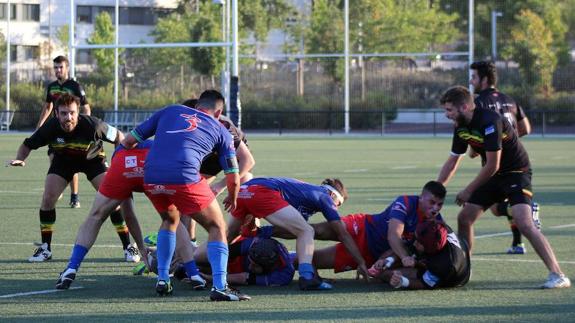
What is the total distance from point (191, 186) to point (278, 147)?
2719cm

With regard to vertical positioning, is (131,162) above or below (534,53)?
below

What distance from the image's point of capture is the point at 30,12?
2702 inches

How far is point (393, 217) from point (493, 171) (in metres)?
1.03

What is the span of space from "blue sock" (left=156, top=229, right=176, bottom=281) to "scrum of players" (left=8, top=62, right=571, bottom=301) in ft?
0.04

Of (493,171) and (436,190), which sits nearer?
(436,190)

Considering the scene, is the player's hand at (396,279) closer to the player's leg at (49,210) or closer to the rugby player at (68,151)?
the rugby player at (68,151)

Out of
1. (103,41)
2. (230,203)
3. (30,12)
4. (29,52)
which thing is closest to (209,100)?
(230,203)

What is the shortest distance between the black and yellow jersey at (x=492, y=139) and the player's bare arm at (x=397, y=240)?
1.12 m

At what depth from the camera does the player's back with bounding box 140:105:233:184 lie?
29.7 feet

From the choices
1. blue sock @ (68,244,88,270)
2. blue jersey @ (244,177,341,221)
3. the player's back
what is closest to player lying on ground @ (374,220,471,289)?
blue jersey @ (244,177,341,221)

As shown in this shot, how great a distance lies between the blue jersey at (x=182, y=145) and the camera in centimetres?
904

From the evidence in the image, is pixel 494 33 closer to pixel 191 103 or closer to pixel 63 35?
pixel 63 35

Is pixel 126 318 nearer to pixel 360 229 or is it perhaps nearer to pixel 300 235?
pixel 300 235

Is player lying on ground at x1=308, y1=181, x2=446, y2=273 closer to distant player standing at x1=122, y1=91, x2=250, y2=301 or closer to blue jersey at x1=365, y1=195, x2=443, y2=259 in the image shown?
blue jersey at x1=365, y1=195, x2=443, y2=259
